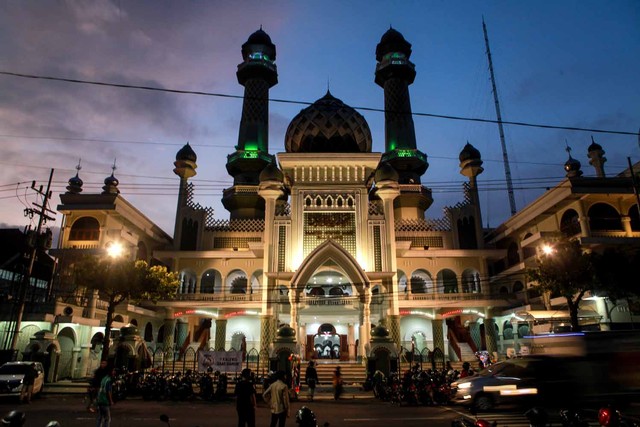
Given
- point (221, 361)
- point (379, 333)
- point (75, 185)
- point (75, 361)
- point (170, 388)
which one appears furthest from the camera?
point (75, 185)

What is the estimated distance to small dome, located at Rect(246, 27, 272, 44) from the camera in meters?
51.8

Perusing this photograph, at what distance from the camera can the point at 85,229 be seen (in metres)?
28.5

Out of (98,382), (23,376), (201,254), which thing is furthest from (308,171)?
(98,382)

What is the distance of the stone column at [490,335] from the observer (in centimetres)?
3067

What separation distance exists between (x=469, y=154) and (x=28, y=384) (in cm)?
3492

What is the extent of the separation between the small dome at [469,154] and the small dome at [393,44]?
16560 millimetres

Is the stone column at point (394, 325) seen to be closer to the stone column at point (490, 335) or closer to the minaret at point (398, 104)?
the stone column at point (490, 335)

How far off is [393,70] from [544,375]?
42.1 metres

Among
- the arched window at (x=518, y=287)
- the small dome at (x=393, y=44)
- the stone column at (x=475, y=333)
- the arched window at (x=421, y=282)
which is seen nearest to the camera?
the stone column at (x=475, y=333)

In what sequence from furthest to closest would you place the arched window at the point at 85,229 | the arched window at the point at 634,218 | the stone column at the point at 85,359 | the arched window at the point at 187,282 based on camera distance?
the arched window at the point at 187,282 → the arched window at the point at 85,229 → the arched window at the point at 634,218 → the stone column at the point at 85,359

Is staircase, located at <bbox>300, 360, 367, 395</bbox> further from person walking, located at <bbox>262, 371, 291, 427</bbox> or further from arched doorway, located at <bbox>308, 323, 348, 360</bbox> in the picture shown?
person walking, located at <bbox>262, 371, 291, 427</bbox>

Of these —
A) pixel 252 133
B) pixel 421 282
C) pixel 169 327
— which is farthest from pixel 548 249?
pixel 252 133

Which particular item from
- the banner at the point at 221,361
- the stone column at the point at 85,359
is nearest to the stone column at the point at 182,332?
the stone column at the point at 85,359

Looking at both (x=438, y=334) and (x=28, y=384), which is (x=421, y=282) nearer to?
(x=438, y=334)
